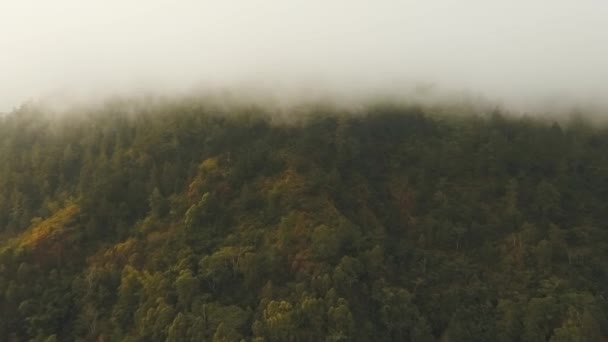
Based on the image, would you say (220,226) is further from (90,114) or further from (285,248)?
(90,114)

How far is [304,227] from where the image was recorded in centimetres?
8756

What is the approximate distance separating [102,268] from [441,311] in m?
44.7

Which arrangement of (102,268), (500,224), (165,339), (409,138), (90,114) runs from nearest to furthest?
(165,339)
(102,268)
(500,224)
(409,138)
(90,114)

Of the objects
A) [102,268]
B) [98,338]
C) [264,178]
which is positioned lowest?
[98,338]

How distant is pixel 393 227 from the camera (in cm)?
9619

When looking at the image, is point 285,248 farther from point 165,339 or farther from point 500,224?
point 500,224

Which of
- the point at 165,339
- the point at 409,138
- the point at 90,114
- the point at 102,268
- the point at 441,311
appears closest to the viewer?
the point at 165,339

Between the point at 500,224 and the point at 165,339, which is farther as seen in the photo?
the point at 500,224

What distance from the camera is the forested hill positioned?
78875mm

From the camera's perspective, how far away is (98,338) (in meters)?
80.7

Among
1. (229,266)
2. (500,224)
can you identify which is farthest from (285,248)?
(500,224)

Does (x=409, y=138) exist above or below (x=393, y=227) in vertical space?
above

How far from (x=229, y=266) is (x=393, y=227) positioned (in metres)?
26.1

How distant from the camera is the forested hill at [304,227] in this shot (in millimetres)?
78875
